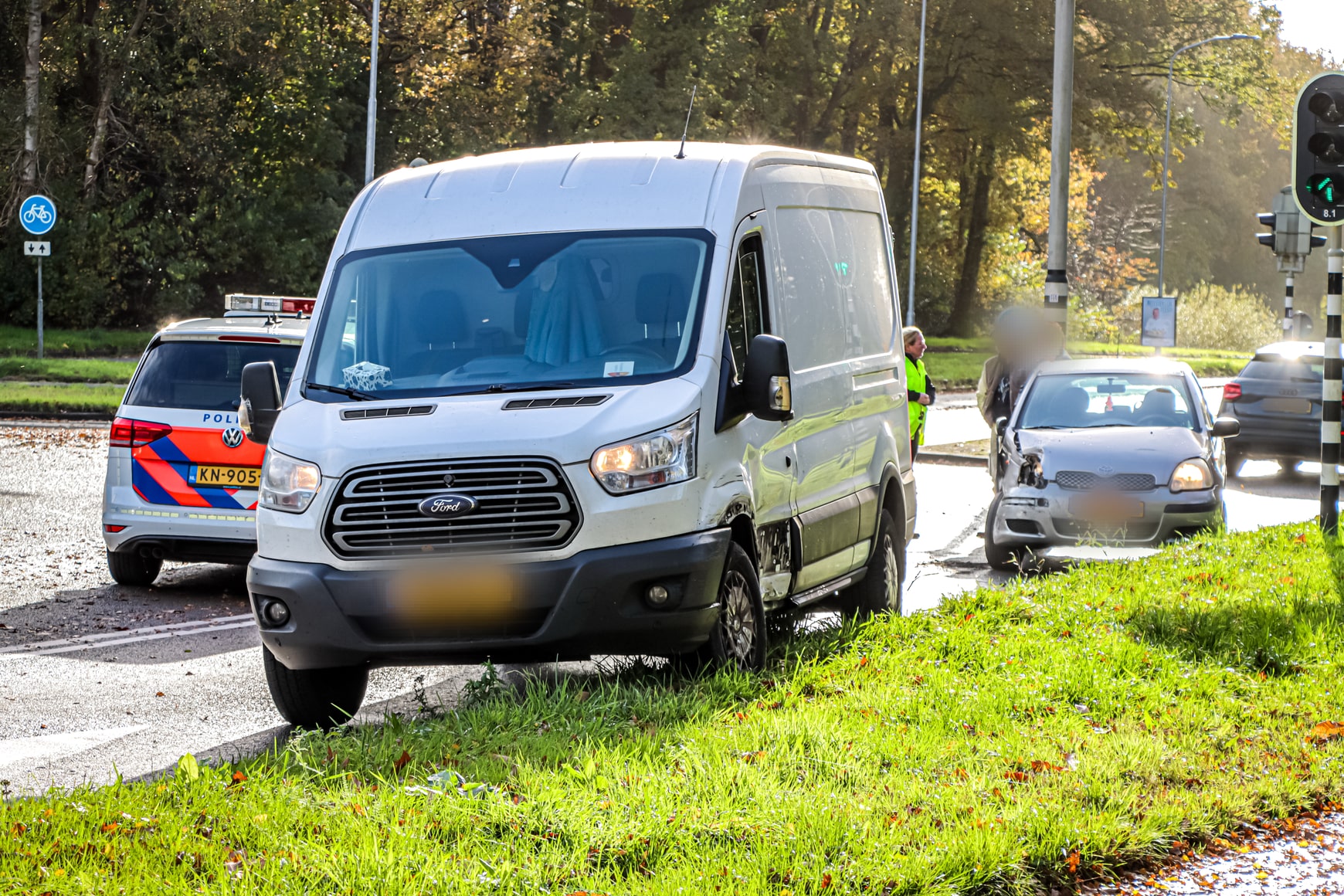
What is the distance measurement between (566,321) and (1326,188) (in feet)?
23.5

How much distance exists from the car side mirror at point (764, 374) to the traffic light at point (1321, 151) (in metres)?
A: 6.47

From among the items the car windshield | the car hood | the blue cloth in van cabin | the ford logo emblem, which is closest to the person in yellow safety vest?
the car windshield

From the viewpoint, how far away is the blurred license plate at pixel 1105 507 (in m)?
11.8

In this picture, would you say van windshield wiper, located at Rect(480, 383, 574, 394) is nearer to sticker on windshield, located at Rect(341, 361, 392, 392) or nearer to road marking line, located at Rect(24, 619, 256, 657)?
sticker on windshield, located at Rect(341, 361, 392, 392)

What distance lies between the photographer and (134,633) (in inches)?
361

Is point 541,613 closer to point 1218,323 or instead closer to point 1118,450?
point 1118,450

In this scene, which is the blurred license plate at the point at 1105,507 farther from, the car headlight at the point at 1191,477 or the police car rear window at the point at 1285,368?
the police car rear window at the point at 1285,368

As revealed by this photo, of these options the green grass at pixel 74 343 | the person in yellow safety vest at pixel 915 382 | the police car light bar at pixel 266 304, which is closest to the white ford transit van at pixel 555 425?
the police car light bar at pixel 266 304

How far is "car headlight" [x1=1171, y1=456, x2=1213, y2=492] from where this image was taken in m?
11.9

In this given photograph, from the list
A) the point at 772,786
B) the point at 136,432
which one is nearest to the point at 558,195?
the point at 772,786

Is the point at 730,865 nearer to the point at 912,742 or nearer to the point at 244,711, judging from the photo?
the point at 912,742

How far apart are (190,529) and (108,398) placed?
15.7 m

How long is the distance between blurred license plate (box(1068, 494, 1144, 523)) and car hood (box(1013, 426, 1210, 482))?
190 mm

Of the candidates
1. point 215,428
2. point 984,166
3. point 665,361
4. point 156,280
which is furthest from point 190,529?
point 984,166
